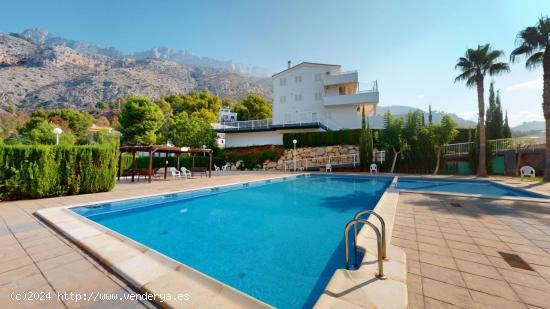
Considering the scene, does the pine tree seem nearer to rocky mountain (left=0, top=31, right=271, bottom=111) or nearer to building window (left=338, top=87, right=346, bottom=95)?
building window (left=338, top=87, right=346, bottom=95)

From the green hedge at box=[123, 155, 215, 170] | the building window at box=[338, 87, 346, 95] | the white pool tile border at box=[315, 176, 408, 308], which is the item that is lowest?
the white pool tile border at box=[315, 176, 408, 308]

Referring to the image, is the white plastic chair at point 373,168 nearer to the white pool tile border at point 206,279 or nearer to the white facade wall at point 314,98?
the white facade wall at point 314,98

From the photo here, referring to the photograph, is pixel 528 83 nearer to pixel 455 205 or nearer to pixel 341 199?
pixel 455 205

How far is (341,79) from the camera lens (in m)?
26.5

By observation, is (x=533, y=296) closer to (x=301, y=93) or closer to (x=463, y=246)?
(x=463, y=246)

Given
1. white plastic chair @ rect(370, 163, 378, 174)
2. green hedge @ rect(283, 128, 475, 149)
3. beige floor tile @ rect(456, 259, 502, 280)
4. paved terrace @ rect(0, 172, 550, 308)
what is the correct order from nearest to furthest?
1. paved terrace @ rect(0, 172, 550, 308)
2. beige floor tile @ rect(456, 259, 502, 280)
3. white plastic chair @ rect(370, 163, 378, 174)
4. green hedge @ rect(283, 128, 475, 149)

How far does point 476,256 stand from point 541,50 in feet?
55.3

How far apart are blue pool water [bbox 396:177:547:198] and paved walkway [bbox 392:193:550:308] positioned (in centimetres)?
461

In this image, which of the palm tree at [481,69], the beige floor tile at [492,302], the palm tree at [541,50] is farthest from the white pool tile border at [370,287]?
the palm tree at [481,69]

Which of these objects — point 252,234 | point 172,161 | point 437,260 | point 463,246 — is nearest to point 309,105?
point 172,161

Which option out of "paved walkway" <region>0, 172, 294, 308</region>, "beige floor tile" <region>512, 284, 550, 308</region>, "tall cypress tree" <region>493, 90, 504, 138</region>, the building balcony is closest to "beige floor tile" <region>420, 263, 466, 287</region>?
"beige floor tile" <region>512, 284, 550, 308</region>

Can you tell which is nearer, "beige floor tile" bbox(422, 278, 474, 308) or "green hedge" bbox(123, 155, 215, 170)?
"beige floor tile" bbox(422, 278, 474, 308)

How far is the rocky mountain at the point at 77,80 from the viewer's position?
257 feet

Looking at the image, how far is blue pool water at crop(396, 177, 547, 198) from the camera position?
9664 mm
